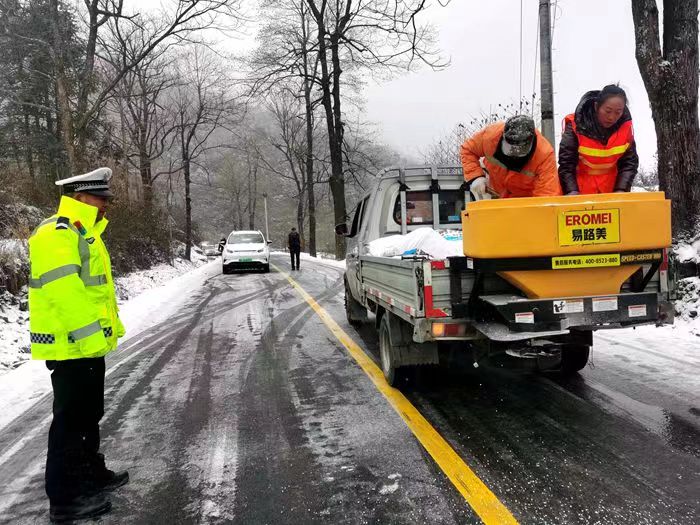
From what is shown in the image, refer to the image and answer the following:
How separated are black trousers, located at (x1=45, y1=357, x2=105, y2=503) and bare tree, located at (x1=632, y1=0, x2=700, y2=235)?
27.9 feet

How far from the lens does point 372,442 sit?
3.66 metres

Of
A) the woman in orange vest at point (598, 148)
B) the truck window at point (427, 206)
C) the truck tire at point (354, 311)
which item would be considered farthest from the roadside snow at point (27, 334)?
the woman in orange vest at point (598, 148)

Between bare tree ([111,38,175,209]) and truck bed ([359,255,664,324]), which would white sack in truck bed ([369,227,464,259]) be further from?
bare tree ([111,38,175,209])

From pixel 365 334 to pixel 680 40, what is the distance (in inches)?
263

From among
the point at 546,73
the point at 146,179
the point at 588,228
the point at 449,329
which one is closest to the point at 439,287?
the point at 449,329

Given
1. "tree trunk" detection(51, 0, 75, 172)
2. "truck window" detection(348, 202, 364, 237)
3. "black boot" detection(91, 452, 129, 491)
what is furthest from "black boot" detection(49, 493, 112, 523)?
"tree trunk" detection(51, 0, 75, 172)

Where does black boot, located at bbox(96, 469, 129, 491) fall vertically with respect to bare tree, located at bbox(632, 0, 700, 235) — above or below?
below

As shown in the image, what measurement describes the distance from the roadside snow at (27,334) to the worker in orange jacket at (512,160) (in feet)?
15.9

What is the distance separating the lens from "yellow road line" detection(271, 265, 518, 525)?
2.67 m

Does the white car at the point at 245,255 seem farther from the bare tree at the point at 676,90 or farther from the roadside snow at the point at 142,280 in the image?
the bare tree at the point at 676,90

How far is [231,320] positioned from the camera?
9547mm

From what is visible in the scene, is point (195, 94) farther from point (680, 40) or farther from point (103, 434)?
point (103, 434)

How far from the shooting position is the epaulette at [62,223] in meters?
2.85

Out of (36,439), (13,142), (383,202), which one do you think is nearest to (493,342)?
(383,202)
